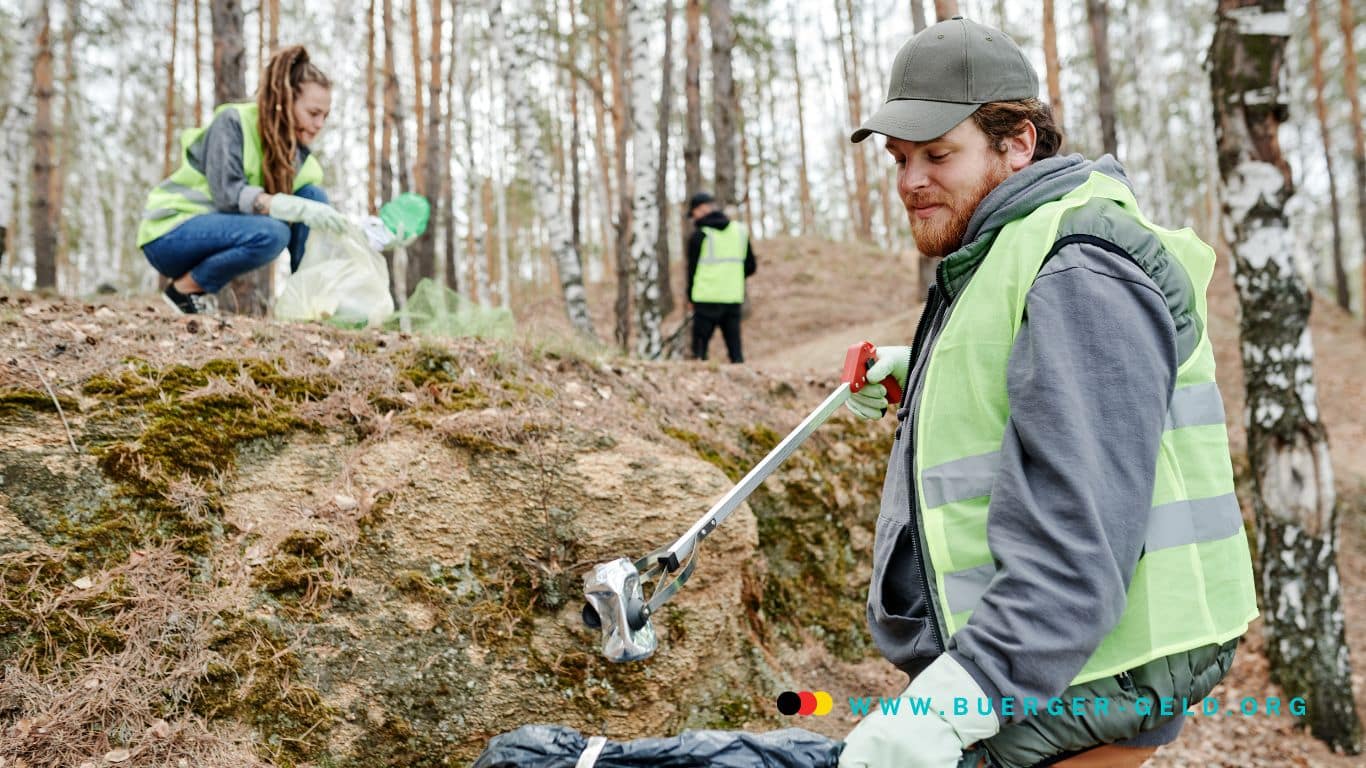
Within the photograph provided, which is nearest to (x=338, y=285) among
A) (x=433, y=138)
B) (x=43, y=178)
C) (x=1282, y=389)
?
→ (x=1282, y=389)

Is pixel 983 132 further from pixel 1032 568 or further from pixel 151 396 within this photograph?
pixel 151 396

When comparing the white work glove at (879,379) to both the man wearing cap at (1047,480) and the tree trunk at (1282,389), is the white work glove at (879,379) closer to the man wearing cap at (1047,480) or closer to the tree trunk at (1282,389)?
the man wearing cap at (1047,480)

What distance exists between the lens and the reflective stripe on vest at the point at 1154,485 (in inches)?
54.6

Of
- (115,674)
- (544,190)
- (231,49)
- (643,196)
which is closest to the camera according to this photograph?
(115,674)

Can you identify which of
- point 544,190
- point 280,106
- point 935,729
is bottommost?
point 935,729

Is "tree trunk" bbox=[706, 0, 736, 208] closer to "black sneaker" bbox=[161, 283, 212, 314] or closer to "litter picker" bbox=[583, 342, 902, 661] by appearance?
"black sneaker" bbox=[161, 283, 212, 314]

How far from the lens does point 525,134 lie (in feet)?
32.0

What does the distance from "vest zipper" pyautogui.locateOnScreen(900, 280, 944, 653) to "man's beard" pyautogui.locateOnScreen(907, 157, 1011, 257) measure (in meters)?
0.11

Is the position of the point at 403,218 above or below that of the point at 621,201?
below

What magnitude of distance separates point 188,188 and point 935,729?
15.0 ft

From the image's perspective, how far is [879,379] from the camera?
2309 mm

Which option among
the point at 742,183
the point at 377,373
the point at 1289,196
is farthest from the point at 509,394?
the point at 742,183

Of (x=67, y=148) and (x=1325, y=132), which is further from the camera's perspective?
(x=67, y=148)

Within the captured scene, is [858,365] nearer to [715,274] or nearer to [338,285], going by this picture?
[338,285]
